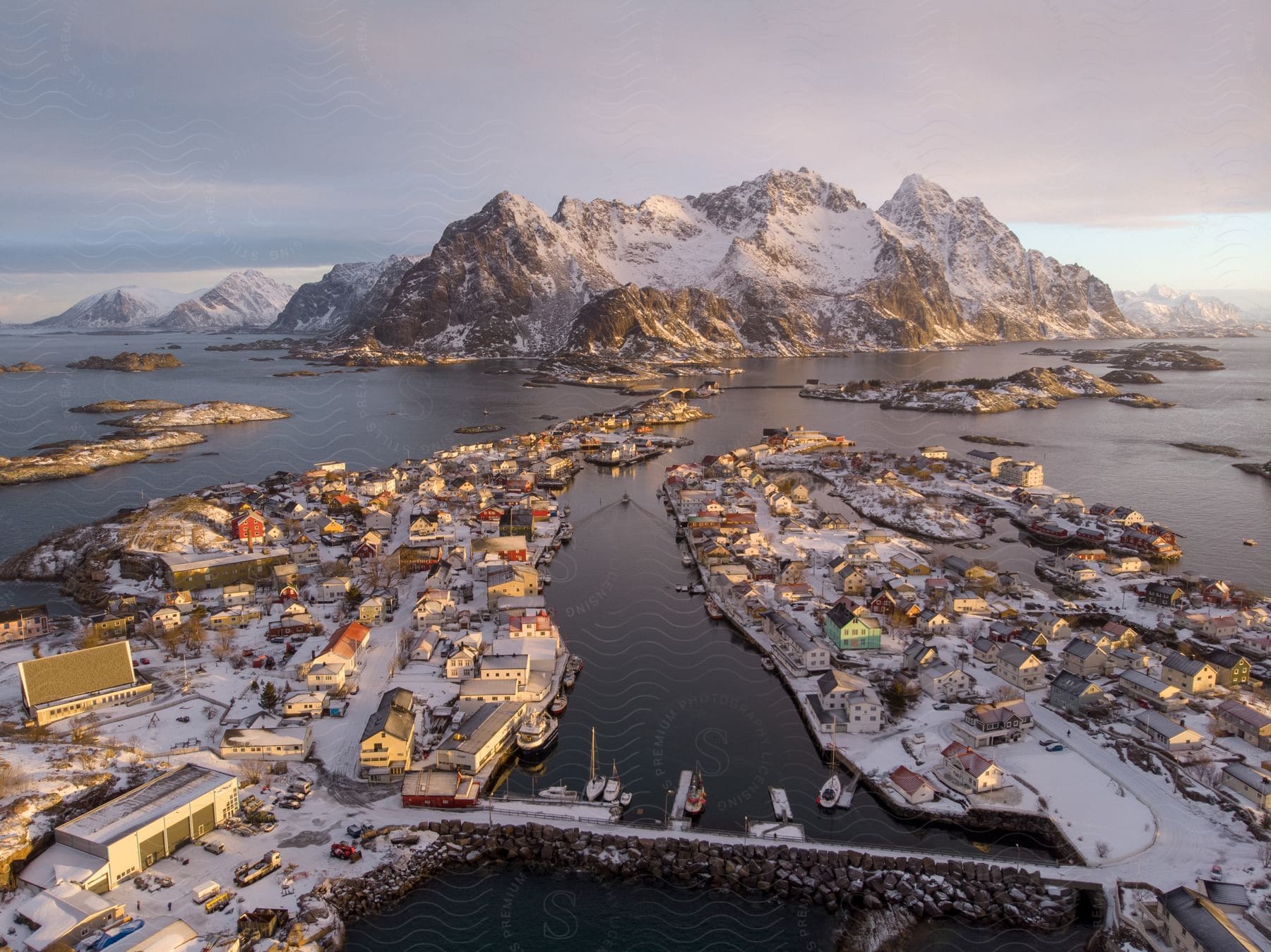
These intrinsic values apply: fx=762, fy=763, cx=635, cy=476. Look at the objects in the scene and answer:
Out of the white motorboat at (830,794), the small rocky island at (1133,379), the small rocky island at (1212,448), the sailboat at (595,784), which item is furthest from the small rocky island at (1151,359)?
the sailboat at (595,784)

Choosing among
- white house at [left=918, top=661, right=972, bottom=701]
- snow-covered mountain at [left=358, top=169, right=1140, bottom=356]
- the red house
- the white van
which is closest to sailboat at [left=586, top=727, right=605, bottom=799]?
the white van

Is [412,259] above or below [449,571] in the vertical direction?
above

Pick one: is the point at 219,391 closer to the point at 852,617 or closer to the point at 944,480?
the point at 944,480

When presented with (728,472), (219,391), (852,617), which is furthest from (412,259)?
(852,617)

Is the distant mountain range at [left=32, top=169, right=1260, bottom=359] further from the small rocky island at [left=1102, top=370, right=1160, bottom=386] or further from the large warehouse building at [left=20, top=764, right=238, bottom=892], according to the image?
the large warehouse building at [left=20, top=764, right=238, bottom=892]

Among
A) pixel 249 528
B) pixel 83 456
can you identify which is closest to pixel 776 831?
A: pixel 249 528

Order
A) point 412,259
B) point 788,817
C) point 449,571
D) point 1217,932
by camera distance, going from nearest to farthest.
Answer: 1. point 1217,932
2. point 788,817
3. point 449,571
4. point 412,259
